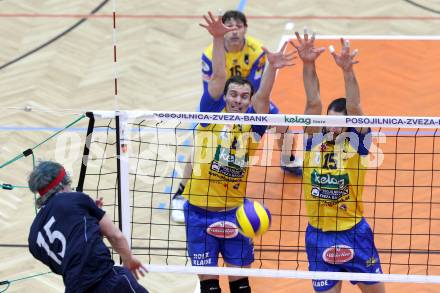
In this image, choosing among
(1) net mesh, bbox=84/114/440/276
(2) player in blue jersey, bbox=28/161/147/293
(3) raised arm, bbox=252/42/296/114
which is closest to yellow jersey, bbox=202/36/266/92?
(1) net mesh, bbox=84/114/440/276

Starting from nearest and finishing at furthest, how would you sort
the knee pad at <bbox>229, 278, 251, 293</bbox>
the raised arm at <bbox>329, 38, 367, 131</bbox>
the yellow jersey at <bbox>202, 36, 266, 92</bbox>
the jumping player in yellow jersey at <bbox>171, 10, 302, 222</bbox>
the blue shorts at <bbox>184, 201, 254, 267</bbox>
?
the raised arm at <bbox>329, 38, 367, 131</bbox>, the blue shorts at <bbox>184, 201, 254, 267</bbox>, the knee pad at <bbox>229, 278, 251, 293</bbox>, the jumping player in yellow jersey at <bbox>171, 10, 302, 222</bbox>, the yellow jersey at <bbox>202, 36, 266, 92</bbox>

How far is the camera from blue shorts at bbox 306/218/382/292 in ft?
24.3

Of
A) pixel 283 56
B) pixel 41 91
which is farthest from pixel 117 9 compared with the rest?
pixel 283 56

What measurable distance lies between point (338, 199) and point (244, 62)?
291 centimetres

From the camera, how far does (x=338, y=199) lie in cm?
743

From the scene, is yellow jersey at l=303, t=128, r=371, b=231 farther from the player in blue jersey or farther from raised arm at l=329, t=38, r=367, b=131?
the player in blue jersey

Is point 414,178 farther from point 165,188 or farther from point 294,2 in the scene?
point 294,2

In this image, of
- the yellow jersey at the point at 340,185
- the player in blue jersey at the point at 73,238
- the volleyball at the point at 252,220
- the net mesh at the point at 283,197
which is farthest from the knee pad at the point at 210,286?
the player in blue jersey at the point at 73,238

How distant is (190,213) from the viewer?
7.96 m

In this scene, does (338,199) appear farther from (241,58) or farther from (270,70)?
(241,58)

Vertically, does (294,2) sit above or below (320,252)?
above

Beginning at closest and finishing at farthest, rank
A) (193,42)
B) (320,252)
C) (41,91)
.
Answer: (320,252), (41,91), (193,42)

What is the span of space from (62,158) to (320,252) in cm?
422

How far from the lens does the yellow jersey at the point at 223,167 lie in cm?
791
